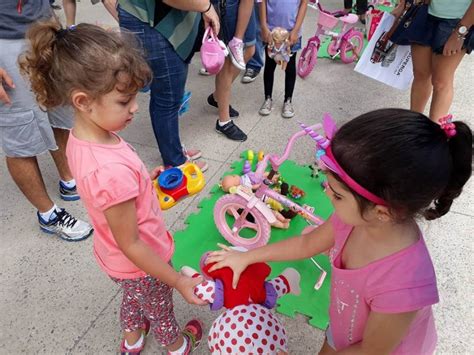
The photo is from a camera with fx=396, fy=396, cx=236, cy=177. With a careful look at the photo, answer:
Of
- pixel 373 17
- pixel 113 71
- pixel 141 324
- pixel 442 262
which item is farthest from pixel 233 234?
pixel 373 17

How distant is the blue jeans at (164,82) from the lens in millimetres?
2148

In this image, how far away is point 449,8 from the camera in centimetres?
235

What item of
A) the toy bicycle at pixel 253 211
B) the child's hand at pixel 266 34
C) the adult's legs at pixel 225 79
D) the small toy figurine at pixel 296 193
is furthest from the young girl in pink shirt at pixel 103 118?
the child's hand at pixel 266 34

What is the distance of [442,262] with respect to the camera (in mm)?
2182

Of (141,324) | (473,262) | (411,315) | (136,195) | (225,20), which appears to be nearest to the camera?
(411,315)

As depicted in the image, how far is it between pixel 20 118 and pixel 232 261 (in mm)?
1384

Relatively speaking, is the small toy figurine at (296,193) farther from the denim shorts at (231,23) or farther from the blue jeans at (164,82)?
the denim shorts at (231,23)

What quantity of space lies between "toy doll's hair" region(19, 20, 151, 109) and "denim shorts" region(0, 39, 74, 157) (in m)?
0.76

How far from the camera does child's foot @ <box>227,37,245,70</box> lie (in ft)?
9.09

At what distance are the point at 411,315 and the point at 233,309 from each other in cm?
52

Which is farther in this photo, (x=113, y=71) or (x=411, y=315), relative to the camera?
(x=113, y=71)

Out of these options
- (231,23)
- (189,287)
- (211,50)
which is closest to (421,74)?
(231,23)

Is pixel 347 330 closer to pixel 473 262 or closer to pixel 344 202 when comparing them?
pixel 344 202

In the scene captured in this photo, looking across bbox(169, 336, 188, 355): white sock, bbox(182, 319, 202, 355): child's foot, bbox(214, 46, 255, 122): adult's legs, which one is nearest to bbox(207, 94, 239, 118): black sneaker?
bbox(214, 46, 255, 122): adult's legs
